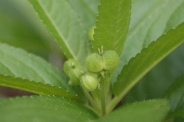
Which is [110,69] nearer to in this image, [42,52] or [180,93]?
[180,93]

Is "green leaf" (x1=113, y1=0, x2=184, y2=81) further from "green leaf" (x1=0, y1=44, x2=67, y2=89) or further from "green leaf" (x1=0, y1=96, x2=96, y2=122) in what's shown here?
"green leaf" (x1=0, y1=96, x2=96, y2=122)

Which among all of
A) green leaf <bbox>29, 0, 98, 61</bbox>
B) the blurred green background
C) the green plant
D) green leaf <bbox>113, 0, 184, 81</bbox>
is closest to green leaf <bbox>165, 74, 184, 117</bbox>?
the green plant

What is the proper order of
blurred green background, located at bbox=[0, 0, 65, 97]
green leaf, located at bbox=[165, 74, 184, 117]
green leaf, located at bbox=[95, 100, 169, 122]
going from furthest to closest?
blurred green background, located at bbox=[0, 0, 65, 97] → green leaf, located at bbox=[165, 74, 184, 117] → green leaf, located at bbox=[95, 100, 169, 122]

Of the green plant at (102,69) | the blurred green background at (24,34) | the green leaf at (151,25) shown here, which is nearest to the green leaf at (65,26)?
the green plant at (102,69)

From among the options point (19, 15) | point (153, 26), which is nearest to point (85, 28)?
point (153, 26)

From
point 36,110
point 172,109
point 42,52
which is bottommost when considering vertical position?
point 42,52

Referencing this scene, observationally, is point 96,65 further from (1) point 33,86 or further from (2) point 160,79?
(2) point 160,79

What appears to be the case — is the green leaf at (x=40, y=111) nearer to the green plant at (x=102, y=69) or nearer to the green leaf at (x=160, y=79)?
the green plant at (x=102, y=69)
